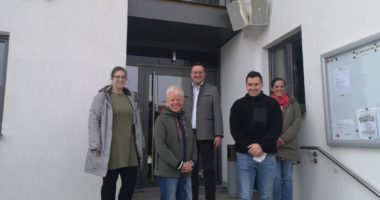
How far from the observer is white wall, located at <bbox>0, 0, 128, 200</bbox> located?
141 inches

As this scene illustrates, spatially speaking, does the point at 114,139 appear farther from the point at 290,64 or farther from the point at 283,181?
the point at 290,64

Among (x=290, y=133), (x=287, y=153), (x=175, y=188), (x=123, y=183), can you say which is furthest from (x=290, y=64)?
(x=123, y=183)

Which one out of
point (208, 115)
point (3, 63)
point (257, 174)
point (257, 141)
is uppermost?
point (3, 63)

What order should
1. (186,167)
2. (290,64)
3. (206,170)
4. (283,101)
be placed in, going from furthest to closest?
1. (290,64)
2. (283,101)
3. (206,170)
4. (186,167)

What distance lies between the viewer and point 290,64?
4.28m

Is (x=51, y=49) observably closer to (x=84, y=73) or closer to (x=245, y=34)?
(x=84, y=73)

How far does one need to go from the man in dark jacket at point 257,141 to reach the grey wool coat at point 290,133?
1.83 feet

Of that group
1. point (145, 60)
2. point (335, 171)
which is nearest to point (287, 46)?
point (335, 171)

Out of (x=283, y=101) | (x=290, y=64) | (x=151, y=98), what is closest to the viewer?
(x=283, y=101)

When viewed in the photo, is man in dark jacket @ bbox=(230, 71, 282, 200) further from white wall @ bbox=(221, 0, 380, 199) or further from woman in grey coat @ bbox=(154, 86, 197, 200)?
white wall @ bbox=(221, 0, 380, 199)

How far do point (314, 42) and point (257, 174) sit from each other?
1.70 metres

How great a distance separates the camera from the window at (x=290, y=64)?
160 inches

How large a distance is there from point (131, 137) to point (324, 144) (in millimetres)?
2013

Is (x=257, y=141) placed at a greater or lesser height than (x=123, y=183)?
greater
